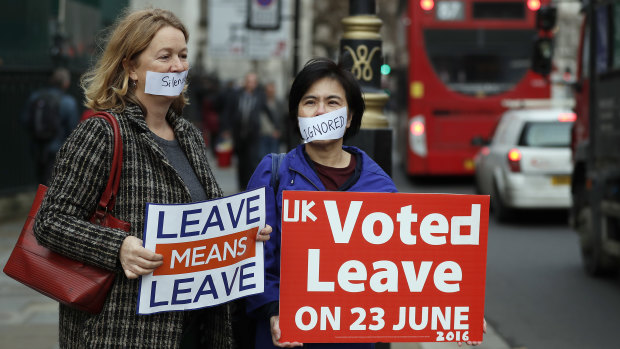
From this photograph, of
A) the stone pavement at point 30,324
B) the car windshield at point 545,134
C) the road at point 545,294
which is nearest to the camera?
the stone pavement at point 30,324

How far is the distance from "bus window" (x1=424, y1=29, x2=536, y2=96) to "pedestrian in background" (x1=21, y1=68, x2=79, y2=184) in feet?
27.2

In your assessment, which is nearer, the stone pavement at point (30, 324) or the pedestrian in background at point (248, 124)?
the stone pavement at point (30, 324)

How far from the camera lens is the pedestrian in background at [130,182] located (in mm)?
3020

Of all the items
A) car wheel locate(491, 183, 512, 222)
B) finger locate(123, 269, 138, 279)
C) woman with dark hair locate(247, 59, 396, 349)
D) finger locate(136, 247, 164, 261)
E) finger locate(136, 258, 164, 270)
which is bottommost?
car wheel locate(491, 183, 512, 222)

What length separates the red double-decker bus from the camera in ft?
62.4

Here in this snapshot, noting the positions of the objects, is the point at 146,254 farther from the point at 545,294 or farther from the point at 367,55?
the point at 545,294

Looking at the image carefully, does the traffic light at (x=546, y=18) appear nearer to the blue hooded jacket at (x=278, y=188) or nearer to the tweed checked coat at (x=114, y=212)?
the blue hooded jacket at (x=278, y=188)

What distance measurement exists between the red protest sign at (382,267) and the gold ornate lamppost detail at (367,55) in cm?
227

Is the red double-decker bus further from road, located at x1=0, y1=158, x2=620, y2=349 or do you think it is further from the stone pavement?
the stone pavement

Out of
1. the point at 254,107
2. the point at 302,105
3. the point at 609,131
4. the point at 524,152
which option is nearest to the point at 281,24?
the point at 254,107

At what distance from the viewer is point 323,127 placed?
351 centimetres

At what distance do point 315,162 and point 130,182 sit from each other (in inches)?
28.7

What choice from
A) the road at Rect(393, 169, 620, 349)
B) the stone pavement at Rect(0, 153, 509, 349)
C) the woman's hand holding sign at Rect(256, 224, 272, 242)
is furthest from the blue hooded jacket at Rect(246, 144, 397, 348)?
the road at Rect(393, 169, 620, 349)

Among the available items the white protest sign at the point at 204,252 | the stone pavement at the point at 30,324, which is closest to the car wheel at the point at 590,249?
the stone pavement at the point at 30,324
